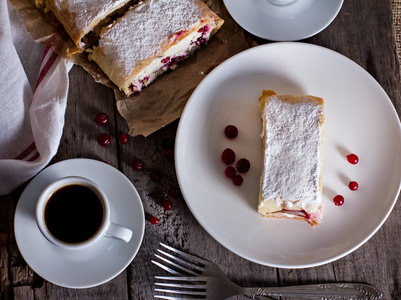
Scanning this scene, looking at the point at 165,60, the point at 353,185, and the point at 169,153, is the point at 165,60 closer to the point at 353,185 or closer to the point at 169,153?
the point at 169,153

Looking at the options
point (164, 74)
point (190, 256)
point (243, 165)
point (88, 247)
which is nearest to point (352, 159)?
point (243, 165)

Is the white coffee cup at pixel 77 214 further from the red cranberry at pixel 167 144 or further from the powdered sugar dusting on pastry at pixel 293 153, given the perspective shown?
the powdered sugar dusting on pastry at pixel 293 153

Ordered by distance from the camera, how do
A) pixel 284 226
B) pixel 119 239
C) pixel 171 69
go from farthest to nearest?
pixel 171 69 → pixel 284 226 → pixel 119 239

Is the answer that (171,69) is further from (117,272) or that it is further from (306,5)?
(117,272)

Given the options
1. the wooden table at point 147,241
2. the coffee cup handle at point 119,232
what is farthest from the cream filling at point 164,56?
the coffee cup handle at point 119,232

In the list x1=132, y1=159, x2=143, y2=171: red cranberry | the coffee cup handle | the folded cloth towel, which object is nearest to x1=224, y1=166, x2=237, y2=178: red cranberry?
x1=132, y1=159, x2=143, y2=171: red cranberry

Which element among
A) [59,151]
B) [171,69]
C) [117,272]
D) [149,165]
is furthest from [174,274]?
[171,69]
